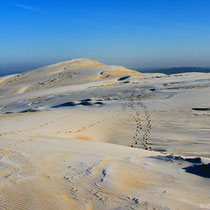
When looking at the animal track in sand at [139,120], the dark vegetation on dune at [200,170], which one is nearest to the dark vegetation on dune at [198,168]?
the dark vegetation on dune at [200,170]

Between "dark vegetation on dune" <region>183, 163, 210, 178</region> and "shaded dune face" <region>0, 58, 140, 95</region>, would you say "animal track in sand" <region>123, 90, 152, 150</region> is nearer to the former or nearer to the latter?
"dark vegetation on dune" <region>183, 163, 210, 178</region>

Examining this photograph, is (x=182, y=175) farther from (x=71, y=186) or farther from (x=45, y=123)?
(x=45, y=123)

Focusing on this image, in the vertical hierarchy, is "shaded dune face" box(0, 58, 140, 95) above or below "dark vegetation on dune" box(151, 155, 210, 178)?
above

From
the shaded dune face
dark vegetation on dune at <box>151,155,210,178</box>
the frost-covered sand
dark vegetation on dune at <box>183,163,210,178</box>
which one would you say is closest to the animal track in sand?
the frost-covered sand

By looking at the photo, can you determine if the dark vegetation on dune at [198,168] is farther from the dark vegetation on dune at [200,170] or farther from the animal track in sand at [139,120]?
the animal track in sand at [139,120]

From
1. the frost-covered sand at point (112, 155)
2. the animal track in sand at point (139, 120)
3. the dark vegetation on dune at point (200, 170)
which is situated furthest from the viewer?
the animal track in sand at point (139, 120)

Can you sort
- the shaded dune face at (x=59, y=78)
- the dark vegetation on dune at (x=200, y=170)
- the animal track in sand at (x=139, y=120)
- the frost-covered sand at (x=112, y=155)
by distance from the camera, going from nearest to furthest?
1. the frost-covered sand at (x=112, y=155)
2. the dark vegetation on dune at (x=200, y=170)
3. the animal track in sand at (x=139, y=120)
4. the shaded dune face at (x=59, y=78)

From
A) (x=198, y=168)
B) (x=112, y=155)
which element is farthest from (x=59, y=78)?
(x=198, y=168)

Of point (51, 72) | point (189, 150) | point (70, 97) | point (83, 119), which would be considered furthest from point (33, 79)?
point (189, 150)

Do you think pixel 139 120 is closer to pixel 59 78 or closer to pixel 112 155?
pixel 112 155
